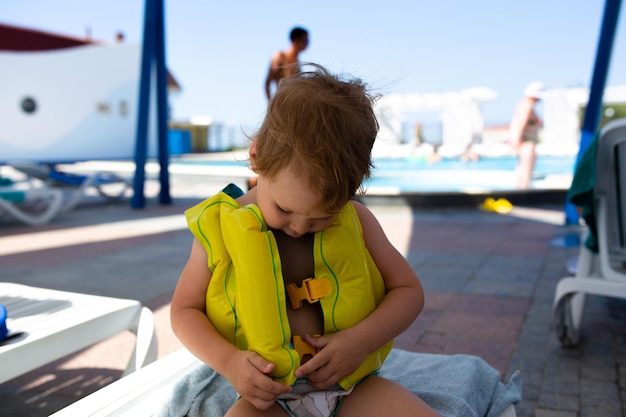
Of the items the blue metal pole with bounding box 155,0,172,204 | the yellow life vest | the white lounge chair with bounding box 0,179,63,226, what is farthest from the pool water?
the yellow life vest

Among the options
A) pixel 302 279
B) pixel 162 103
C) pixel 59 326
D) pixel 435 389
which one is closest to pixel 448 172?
pixel 162 103

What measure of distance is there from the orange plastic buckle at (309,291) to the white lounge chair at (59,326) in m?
0.94

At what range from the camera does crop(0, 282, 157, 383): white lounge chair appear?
5.83 feet

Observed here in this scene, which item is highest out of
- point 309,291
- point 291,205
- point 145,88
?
point 145,88

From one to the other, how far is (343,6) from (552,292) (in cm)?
2551

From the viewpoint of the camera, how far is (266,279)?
4.31 feet

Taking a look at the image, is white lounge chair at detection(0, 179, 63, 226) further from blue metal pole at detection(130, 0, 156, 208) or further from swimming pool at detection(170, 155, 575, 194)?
swimming pool at detection(170, 155, 575, 194)

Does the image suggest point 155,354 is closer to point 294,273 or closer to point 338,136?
point 294,273

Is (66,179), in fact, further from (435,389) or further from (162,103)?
(435,389)

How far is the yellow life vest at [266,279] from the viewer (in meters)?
1.30

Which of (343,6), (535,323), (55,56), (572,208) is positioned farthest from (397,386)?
(343,6)

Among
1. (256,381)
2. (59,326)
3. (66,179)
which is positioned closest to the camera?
(256,381)

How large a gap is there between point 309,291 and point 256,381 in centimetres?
25

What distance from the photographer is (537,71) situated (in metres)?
36.0
